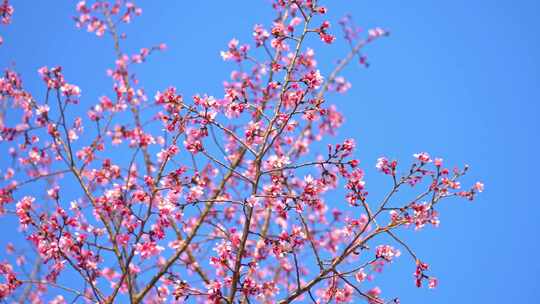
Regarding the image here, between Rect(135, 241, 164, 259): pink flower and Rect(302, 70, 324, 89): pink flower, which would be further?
Rect(135, 241, 164, 259): pink flower

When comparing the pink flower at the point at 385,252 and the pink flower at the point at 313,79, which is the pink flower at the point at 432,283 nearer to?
the pink flower at the point at 385,252

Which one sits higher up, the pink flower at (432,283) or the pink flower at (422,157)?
the pink flower at (422,157)

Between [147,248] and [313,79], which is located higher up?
[313,79]

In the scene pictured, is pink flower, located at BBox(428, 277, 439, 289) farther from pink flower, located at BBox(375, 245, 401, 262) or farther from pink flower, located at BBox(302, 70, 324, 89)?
pink flower, located at BBox(302, 70, 324, 89)

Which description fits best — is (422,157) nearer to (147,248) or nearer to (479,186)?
(479,186)

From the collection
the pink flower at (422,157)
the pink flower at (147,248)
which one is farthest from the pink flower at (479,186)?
the pink flower at (147,248)

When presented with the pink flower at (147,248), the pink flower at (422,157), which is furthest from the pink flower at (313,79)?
the pink flower at (147,248)

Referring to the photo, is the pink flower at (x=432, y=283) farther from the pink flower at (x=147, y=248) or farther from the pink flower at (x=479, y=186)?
the pink flower at (x=147, y=248)

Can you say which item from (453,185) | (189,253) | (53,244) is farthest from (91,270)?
(453,185)

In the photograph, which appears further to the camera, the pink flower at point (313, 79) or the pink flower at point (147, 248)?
the pink flower at point (147, 248)

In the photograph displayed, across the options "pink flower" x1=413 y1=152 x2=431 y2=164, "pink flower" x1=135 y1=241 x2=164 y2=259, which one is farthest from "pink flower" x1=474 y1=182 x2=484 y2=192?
"pink flower" x1=135 y1=241 x2=164 y2=259

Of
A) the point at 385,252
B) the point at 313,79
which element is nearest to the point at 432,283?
the point at 385,252

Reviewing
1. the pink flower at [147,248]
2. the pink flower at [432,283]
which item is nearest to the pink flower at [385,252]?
the pink flower at [432,283]

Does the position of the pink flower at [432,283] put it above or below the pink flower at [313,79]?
below
